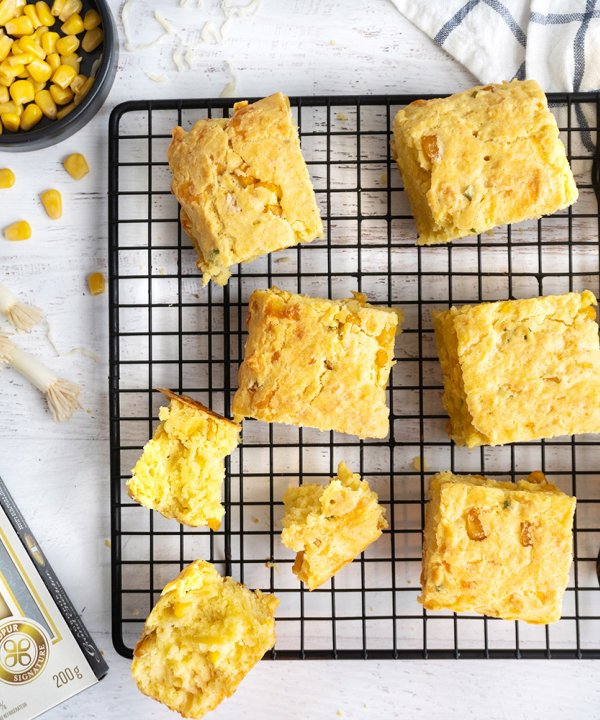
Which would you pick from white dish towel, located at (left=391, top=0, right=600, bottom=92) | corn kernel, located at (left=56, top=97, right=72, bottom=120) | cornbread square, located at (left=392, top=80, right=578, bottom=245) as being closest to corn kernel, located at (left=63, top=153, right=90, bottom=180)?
corn kernel, located at (left=56, top=97, right=72, bottom=120)

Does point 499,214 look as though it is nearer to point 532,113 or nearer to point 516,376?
point 532,113

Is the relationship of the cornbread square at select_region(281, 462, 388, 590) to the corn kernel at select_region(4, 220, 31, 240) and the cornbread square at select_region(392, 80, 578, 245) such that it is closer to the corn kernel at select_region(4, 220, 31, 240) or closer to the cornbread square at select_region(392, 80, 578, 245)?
the cornbread square at select_region(392, 80, 578, 245)

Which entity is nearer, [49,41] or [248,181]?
[248,181]

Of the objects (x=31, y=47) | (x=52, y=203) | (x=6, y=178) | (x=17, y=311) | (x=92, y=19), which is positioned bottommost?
(x=17, y=311)

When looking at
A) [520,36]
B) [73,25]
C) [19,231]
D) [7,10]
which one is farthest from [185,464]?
[520,36]

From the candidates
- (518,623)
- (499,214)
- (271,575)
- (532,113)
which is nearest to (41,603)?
(271,575)

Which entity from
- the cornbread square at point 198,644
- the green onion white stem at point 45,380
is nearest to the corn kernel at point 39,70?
the green onion white stem at point 45,380

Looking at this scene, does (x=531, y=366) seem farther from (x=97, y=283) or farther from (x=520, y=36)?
(x=97, y=283)
